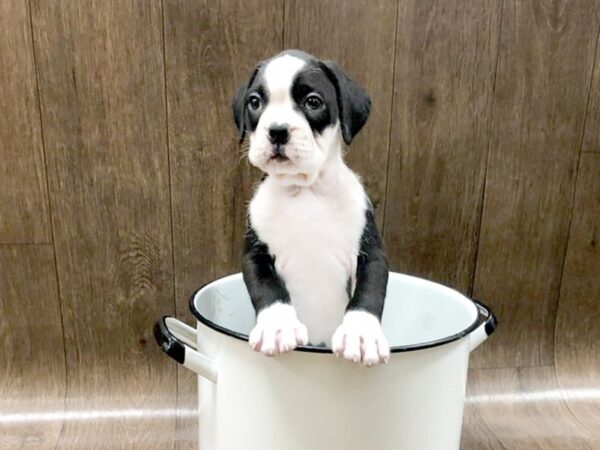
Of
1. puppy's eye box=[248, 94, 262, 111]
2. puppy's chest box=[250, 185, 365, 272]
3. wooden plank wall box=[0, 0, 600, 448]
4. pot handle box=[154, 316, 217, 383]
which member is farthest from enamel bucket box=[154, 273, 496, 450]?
wooden plank wall box=[0, 0, 600, 448]

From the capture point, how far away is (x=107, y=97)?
85cm

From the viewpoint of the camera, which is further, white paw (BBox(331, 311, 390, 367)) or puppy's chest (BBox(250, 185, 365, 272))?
puppy's chest (BBox(250, 185, 365, 272))

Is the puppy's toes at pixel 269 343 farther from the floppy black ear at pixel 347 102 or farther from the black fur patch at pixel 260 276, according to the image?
the floppy black ear at pixel 347 102

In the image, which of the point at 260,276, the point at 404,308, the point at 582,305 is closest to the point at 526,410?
the point at 582,305

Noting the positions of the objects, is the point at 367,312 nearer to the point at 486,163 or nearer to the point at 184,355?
the point at 184,355

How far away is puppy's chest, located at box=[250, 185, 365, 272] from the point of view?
26.1 inches

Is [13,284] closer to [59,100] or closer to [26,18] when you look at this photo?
[59,100]

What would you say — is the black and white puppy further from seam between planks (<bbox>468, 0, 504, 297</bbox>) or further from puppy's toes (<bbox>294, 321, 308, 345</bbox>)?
seam between planks (<bbox>468, 0, 504, 297</bbox>)

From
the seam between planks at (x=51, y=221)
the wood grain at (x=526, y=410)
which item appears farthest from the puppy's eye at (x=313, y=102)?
the wood grain at (x=526, y=410)

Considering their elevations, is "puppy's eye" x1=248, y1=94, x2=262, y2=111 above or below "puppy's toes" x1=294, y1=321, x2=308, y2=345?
above

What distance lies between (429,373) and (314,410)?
11cm

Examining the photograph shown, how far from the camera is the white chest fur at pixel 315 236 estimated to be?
67cm

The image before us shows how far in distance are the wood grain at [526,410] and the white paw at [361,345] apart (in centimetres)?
47

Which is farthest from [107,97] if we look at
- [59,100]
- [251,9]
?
[251,9]
